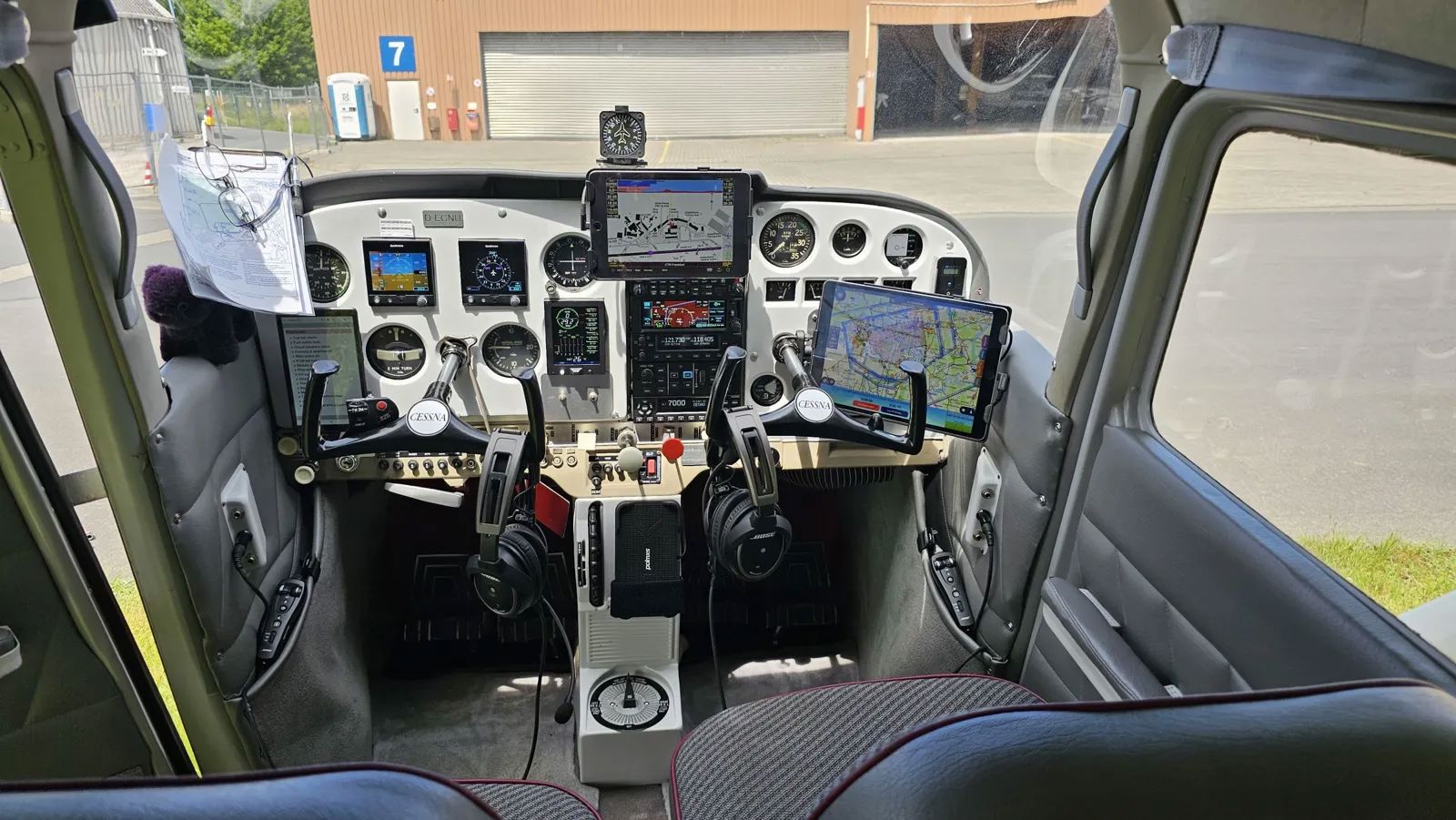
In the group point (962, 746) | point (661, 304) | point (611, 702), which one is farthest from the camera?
point (661, 304)

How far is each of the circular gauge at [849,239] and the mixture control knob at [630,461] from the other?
87cm

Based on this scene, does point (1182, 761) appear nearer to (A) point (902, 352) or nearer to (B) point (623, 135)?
(A) point (902, 352)

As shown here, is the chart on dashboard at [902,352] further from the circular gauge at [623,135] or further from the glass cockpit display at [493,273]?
the glass cockpit display at [493,273]

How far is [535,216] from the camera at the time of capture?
2.42 m

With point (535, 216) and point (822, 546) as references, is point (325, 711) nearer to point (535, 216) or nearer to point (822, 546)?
point (535, 216)

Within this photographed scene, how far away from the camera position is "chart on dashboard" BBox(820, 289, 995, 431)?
7.04ft

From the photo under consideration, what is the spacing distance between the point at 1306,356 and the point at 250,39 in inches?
101

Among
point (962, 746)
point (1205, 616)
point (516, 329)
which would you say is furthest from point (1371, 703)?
point (516, 329)

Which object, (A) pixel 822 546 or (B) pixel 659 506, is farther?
(A) pixel 822 546

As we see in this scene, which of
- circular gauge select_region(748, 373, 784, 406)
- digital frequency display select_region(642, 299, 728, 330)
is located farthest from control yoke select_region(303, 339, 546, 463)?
circular gauge select_region(748, 373, 784, 406)

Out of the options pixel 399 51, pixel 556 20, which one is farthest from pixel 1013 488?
pixel 399 51

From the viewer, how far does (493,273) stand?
2465 mm

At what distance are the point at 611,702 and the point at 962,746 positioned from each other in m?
1.83

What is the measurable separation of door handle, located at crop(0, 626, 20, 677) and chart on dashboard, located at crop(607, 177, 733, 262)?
1.56m
